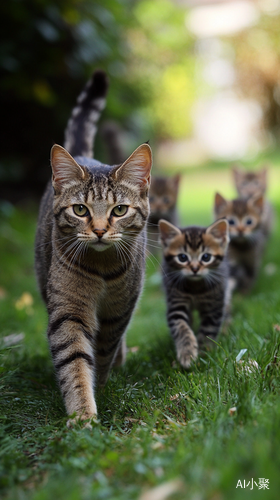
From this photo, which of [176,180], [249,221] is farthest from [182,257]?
[176,180]

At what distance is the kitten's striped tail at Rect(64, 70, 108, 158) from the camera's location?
3.69 m

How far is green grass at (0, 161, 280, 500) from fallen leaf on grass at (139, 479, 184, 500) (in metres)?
0.02

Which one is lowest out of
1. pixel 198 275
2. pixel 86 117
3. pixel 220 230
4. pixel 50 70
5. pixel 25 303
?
pixel 25 303

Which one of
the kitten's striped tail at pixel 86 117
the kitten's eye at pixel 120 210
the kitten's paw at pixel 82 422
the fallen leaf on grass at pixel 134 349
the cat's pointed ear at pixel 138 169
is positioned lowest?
the fallen leaf on grass at pixel 134 349

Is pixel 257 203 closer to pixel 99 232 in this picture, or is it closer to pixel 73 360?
pixel 99 232

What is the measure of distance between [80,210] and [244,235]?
2.75 metres

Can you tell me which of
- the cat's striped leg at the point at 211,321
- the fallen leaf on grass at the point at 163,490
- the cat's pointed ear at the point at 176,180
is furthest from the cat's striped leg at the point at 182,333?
the cat's pointed ear at the point at 176,180

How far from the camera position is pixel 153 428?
2.11 meters

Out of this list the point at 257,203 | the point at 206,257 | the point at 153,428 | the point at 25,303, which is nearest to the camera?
the point at 153,428

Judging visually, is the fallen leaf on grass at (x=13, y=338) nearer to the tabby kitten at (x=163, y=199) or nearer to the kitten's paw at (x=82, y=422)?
the kitten's paw at (x=82, y=422)

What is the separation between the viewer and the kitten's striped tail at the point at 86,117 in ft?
12.1

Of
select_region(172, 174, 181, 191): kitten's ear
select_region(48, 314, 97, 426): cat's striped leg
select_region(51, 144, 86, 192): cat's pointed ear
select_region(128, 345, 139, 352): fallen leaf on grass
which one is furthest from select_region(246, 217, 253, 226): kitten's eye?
select_region(48, 314, 97, 426): cat's striped leg

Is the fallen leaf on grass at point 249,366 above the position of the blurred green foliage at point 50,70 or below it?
below

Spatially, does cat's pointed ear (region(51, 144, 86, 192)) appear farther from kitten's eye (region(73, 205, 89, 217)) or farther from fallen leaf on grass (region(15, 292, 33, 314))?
fallen leaf on grass (region(15, 292, 33, 314))
